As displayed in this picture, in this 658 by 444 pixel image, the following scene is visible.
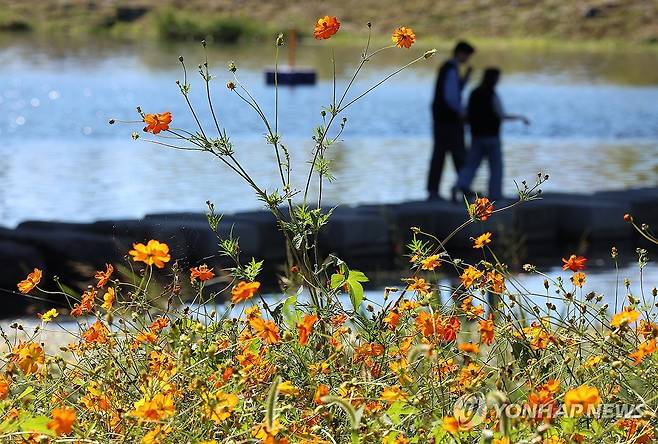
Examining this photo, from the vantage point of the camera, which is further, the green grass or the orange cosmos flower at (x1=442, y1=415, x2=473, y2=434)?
the green grass

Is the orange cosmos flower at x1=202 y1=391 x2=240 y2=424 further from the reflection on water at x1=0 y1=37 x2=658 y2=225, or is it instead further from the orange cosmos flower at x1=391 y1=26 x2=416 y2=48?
the reflection on water at x1=0 y1=37 x2=658 y2=225

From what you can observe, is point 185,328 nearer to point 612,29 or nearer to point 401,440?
point 401,440

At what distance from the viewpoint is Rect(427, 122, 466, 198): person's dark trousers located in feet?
42.3

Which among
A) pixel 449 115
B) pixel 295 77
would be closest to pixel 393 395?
pixel 449 115

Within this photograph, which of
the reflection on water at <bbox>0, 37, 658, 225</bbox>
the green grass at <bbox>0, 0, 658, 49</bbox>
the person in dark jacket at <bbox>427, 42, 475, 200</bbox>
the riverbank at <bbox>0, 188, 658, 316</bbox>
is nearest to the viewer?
the riverbank at <bbox>0, 188, 658, 316</bbox>

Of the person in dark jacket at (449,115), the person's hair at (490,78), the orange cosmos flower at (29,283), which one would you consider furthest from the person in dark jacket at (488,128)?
the orange cosmos flower at (29,283)

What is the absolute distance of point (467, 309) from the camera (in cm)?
375

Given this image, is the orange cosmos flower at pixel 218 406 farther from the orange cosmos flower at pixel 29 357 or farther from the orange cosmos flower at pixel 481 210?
the orange cosmos flower at pixel 481 210

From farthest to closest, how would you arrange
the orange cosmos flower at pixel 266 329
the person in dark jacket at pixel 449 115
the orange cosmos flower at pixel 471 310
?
the person in dark jacket at pixel 449 115
the orange cosmos flower at pixel 471 310
the orange cosmos flower at pixel 266 329

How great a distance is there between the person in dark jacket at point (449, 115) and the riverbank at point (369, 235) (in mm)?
1122

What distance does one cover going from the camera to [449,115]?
12773 millimetres

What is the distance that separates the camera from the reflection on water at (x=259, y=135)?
15094mm

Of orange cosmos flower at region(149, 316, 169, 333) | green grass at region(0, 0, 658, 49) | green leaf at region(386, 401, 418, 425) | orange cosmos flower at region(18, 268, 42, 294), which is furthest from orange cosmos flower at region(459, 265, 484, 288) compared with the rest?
Result: green grass at region(0, 0, 658, 49)

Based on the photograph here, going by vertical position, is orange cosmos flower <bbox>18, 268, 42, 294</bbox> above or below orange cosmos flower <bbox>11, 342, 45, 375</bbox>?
above
